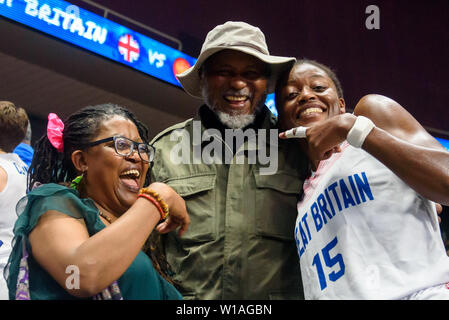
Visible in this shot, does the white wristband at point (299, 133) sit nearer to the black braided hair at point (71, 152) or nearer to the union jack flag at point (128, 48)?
the black braided hair at point (71, 152)

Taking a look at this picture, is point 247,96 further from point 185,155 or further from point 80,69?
point 80,69

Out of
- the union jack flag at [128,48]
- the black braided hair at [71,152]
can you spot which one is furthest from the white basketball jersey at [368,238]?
the union jack flag at [128,48]

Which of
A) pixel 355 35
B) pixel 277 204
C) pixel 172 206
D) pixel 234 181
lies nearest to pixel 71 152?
pixel 172 206

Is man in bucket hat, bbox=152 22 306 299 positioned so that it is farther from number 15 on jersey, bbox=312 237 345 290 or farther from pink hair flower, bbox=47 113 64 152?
pink hair flower, bbox=47 113 64 152

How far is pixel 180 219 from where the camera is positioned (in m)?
1.38

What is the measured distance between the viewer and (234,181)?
189 centimetres

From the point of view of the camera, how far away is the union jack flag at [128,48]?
4.93m

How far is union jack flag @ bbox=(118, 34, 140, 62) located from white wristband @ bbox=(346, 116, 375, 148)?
3900mm

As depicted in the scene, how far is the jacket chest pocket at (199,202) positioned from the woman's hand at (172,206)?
413 mm

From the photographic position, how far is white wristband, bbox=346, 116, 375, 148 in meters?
1.38

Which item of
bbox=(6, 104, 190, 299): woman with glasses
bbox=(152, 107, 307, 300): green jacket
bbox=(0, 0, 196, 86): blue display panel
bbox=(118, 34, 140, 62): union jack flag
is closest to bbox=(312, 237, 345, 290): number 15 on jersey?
bbox=(152, 107, 307, 300): green jacket

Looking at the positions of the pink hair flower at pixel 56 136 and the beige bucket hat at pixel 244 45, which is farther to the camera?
the beige bucket hat at pixel 244 45

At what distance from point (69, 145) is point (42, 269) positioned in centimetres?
47
